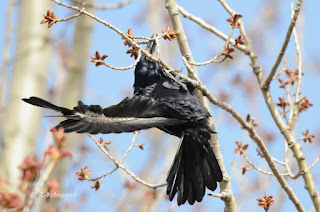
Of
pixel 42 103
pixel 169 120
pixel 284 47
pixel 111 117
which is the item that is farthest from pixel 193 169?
pixel 42 103

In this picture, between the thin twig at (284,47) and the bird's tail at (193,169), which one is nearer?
the thin twig at (284,47)

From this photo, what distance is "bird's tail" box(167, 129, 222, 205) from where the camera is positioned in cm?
329

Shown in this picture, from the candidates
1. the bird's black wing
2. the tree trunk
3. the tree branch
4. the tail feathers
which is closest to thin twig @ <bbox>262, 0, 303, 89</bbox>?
the tree branch

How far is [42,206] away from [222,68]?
3.45 metres

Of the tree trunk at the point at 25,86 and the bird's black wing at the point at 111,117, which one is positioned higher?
the tree trunk at the point at 25,86

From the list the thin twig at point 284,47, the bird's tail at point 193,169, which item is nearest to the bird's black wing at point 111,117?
the bird's tail at point 193,169

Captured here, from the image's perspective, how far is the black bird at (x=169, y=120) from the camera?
9.27 feet

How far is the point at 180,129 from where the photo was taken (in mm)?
3381

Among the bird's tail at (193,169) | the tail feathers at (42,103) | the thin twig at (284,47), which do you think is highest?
the thin twig at (284,47)

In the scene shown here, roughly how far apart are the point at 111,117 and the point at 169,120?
1.38 feet

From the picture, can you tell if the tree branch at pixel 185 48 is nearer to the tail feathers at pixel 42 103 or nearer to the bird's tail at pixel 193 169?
the bird's tail at pixel 193 169

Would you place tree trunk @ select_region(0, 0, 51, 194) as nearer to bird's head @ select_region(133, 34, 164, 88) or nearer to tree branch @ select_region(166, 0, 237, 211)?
bird's head @ select_region(133, 34, 164, 88)

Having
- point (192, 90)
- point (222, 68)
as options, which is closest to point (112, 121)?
point (192, 90)

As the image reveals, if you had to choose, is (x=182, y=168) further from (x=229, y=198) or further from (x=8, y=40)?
(x=8, y=40)
